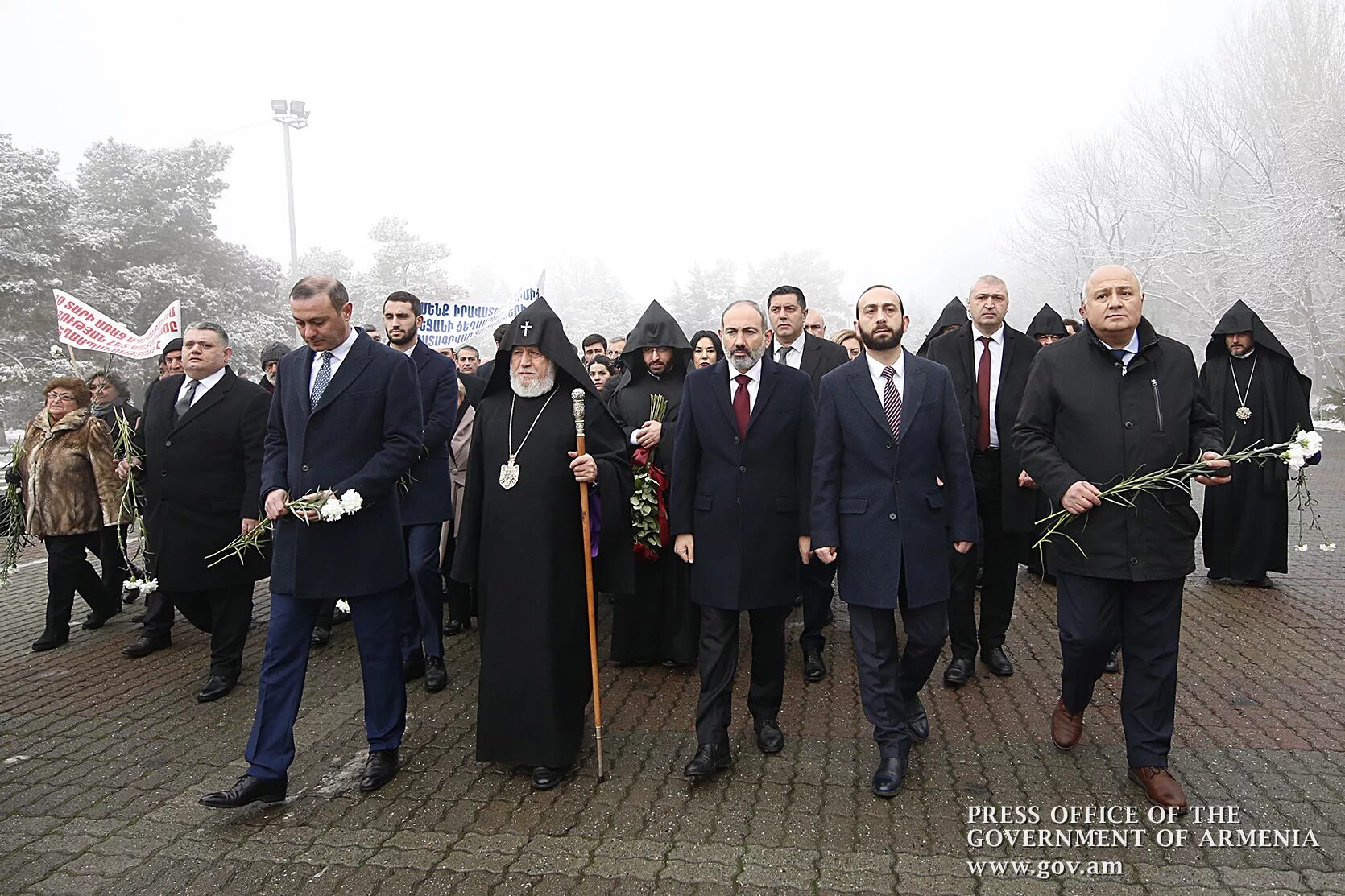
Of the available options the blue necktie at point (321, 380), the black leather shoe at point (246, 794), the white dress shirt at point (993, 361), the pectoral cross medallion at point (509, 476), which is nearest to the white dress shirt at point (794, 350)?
the white dress shirt at point (993, 361)

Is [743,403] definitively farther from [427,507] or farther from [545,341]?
[427,507]

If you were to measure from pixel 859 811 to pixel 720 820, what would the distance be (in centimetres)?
62

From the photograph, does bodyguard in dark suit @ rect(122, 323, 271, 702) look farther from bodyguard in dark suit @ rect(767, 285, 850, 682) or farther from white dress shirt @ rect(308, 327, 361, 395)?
bodyguard in dark suit @ rect(767, 285, 850, 682)

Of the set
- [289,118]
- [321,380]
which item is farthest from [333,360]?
[289,118]

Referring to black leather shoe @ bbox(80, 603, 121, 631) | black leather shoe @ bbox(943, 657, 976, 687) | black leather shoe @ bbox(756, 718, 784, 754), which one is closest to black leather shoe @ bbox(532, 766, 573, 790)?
black leather shoe @ bbox(756, 718, 784, 754)

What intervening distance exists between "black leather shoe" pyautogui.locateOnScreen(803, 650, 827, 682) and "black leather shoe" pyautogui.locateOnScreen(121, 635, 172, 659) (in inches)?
194

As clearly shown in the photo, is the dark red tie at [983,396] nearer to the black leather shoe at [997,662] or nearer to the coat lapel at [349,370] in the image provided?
the black leather shoe at [997,662]

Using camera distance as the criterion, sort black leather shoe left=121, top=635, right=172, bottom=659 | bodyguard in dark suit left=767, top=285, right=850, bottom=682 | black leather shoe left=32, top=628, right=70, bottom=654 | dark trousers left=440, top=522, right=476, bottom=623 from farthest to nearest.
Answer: dark trousers left=440, top=522, right=476, bottom=623 → black leather shoe left=32, top=628, right=70, bottom=654 → black leather shoe left=121, top=635, right=172, bottom=659 → bodyguard in dark suit left=767, top=285, right=850, bottom=682

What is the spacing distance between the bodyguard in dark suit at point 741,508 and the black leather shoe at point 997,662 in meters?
1.84

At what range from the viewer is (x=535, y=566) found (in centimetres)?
441

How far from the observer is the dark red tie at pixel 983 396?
18.6 feet

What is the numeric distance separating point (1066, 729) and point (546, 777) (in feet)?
8.71

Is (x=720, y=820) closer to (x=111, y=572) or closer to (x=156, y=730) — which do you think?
(x=156, y=730)

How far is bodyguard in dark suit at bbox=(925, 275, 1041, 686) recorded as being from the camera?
555 cm
